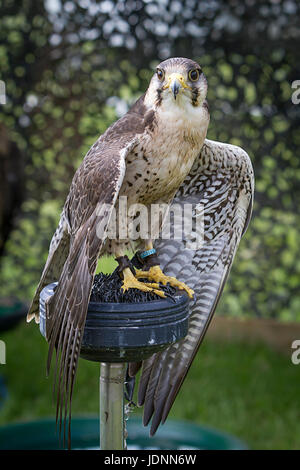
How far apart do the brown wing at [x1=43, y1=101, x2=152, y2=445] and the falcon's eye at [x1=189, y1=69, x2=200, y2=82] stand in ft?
0.83

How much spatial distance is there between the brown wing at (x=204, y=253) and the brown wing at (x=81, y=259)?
1.88 feet

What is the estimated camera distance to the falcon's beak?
1.52 meters

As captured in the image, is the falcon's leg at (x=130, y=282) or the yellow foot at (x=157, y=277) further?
the yellow foot at (x=157, y=277)

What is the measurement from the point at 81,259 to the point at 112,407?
474 millimetres

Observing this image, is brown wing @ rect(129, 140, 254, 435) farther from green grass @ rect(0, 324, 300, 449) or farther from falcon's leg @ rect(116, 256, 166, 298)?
green grass @ rect(0, 324, 300, 449)

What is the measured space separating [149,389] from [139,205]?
772 millimetres

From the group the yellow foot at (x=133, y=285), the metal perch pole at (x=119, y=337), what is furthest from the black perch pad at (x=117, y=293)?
the metal perch pole at (x=119, y=337)

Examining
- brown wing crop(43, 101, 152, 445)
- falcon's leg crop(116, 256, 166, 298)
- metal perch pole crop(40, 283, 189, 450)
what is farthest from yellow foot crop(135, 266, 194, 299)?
brown wing crop(43, 101, 152, 445)

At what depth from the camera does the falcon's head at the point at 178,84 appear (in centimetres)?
156

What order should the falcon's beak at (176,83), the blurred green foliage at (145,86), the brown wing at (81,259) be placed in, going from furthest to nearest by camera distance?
the blurred green foliage at (145,86), the falcon's beak at (176,83), the brown wing at (81,259)

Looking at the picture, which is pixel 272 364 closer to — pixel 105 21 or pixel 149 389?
pixel 149 389

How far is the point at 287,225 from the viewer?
3936mm

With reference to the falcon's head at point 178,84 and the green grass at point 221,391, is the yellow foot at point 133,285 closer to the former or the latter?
the falcon's head at point 178,84
